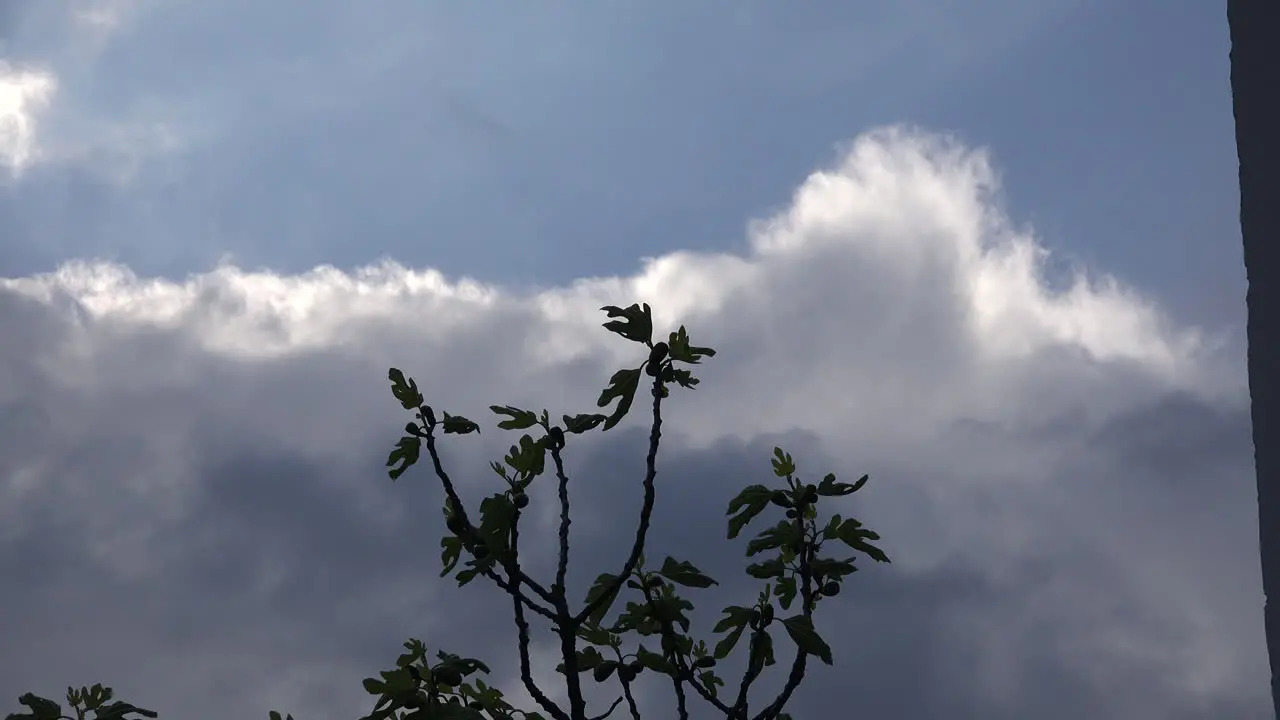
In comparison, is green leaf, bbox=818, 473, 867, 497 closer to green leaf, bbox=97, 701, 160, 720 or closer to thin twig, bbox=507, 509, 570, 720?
thin twig, bbox=507, 509, 570, 720

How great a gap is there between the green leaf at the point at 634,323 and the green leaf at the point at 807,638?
105 cm

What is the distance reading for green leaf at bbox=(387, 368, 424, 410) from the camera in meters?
3.65

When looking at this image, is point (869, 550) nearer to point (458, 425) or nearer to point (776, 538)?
point (776, 538)

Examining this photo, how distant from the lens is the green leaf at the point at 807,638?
11.5 feet

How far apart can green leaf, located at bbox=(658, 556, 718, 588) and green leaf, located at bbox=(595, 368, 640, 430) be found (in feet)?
1.96

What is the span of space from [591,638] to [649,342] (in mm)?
1229

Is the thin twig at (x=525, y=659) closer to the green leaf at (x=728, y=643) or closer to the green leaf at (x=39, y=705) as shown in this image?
the green leaf at (x=728, y=643)

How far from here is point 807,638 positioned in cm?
351

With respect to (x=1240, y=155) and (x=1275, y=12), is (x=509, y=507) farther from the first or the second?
(x=1275, y=12)

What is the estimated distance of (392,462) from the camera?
3.60 meters

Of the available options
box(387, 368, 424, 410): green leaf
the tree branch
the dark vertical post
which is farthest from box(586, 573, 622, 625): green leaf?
the dark vertical post

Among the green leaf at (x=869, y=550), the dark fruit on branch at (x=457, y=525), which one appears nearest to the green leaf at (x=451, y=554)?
the dark fruit on branch at (x=457, y=525)

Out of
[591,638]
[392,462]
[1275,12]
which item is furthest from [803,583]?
[1275,12]

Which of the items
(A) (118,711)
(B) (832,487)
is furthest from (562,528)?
(A) (118,711)
